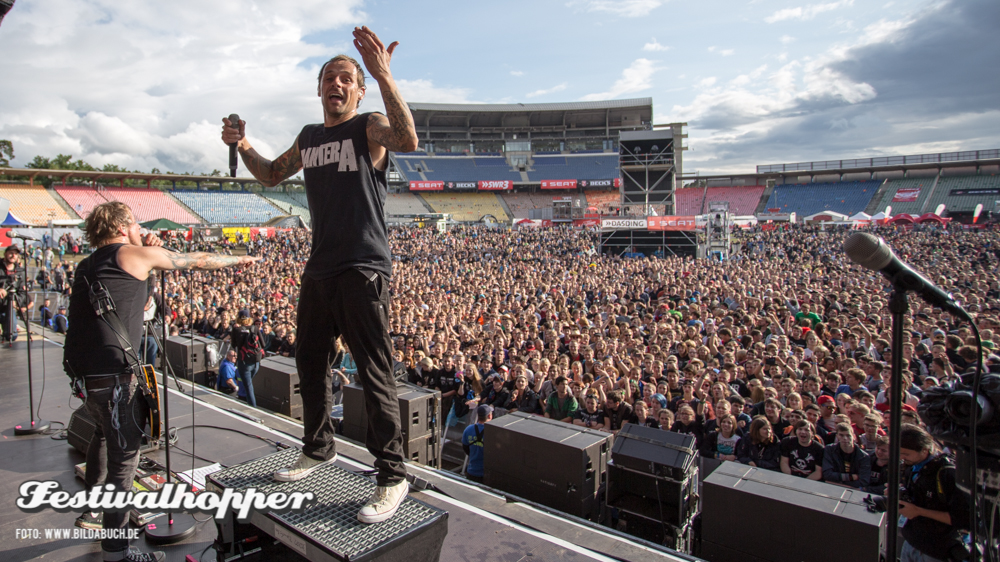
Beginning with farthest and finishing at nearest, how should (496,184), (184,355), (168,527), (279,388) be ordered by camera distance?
(496,184), (184,355), (279,388), (168,527)

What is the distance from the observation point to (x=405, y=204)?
48406 mm

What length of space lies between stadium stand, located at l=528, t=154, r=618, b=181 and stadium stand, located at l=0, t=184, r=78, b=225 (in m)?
35.8

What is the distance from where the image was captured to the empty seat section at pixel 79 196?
111 ft

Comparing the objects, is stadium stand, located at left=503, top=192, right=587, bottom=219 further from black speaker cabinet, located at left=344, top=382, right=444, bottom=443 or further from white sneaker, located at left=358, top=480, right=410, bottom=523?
white sneaker, located at left=358, top=480, right=410, bottom=523

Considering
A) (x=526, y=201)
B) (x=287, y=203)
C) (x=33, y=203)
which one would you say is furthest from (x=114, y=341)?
(x=526, y=201)

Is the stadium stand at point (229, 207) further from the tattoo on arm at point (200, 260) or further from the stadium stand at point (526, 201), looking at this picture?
the tattoo on arm at point (200, 260)

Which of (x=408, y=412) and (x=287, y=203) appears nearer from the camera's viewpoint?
(x=408, y=412)

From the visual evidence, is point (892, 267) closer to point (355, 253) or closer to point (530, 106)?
point (355, 253)

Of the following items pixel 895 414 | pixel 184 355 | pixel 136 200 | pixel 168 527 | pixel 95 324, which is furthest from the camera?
pixel 136 200

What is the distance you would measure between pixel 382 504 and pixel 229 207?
146ft

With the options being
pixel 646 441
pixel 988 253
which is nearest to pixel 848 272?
pixel 988 253

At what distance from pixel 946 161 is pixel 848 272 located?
3755 centimetres

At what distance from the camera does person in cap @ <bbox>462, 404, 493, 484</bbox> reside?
4.80 metres

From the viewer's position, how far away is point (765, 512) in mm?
2762
